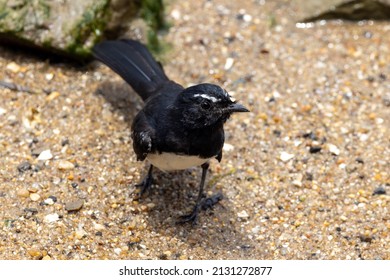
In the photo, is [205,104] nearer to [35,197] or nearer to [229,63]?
[35,197]

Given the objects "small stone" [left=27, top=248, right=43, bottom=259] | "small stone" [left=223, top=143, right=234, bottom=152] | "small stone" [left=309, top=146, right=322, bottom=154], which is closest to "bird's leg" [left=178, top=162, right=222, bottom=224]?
"small stone" [left=223, top=143, right=234, bottom=152]

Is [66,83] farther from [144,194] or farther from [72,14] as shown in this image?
[144,194]

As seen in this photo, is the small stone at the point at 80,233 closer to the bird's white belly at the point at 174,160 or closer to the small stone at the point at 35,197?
the small stone at the point at 35,197

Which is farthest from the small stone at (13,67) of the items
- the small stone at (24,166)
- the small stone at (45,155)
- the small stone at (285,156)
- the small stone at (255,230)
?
the small stone at (255,230)

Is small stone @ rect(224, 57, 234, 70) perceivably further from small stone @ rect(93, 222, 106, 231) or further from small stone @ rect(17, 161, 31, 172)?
small stone @ rect(93, 222, 106, 231)

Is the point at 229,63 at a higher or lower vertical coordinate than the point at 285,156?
higher

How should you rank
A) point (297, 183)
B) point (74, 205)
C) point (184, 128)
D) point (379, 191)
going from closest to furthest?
point (184, 128)
point (74, 205)
point (379, 191)
point (297, 183)

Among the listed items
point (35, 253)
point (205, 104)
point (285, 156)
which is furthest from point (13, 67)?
point (285, 156)
